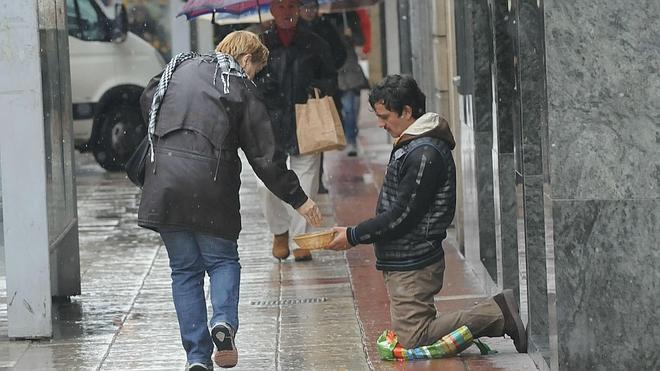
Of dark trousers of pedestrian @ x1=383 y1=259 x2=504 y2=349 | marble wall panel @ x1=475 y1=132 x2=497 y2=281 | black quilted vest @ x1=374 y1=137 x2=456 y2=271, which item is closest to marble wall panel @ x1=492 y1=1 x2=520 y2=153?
black quilted vest @ x1=374 y1=137 x2=456 y2=271

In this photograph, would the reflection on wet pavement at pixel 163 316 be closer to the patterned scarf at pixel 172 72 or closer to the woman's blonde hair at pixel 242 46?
the patterned scarf at pixel 172 72

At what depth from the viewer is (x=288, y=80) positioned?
1014 centimetres

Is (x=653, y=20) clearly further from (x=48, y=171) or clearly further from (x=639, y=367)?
(x=48, y=171)

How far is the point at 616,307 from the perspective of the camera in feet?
19.8

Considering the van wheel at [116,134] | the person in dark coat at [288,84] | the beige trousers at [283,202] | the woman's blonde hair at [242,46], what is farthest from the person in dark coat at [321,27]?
the van wheel at [116,134]

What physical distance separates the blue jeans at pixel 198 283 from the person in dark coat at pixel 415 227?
522 mm

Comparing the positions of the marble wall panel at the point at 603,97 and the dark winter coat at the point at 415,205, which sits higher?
the marble wall panel at the point at 603,97

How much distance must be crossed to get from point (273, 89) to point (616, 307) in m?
4.57

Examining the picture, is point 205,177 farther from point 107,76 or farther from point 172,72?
point 107,76

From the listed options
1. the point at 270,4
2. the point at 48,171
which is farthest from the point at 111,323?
the point at 270,4

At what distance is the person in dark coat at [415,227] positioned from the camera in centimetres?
677

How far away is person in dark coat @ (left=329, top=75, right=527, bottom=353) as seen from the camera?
6773mm

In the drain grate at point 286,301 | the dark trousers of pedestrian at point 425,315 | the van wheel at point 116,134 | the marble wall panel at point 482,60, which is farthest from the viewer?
the van wheel at point 116,134

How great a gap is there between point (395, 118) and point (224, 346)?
136 centimetres
